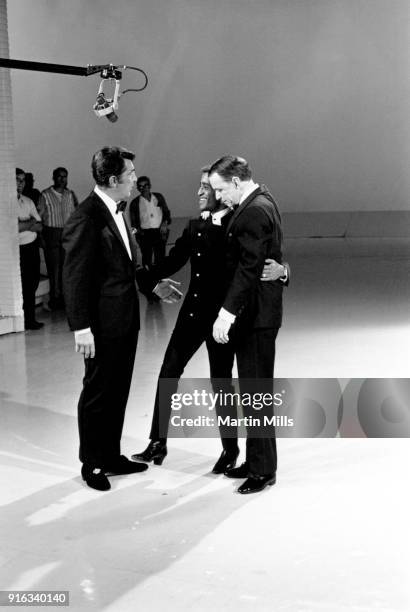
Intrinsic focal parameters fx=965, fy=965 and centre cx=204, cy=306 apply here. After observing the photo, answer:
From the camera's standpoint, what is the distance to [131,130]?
1678cm

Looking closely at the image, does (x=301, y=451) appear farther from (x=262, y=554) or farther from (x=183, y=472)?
(x=262, y=554)

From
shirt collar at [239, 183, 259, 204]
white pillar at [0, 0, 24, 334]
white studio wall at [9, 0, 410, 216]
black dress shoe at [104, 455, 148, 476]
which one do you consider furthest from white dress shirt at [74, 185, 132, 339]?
white studio wall at [9, 0, 410, 216]

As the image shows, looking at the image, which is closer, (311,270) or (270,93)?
(311,270)

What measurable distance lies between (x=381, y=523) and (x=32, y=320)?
528 centimetres

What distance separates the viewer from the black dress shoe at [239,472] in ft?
14.3

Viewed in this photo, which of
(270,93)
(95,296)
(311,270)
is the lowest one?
(311,270)

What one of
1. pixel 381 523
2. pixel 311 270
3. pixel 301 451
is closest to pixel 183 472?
pixel 301 451

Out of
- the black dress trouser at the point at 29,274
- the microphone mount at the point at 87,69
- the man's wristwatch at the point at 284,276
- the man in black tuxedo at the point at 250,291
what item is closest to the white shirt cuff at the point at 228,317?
the man in black tuxedo at the point at 250,291

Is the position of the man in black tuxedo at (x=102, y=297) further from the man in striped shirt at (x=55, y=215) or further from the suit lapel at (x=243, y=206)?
the man in striped shirt at (x=55, y=215)

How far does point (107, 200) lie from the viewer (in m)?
4.22

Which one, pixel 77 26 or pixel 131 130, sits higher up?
pixel 77 26

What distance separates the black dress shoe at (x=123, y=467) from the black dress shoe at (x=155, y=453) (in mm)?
88

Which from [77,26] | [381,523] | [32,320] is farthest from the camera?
[77,26]
